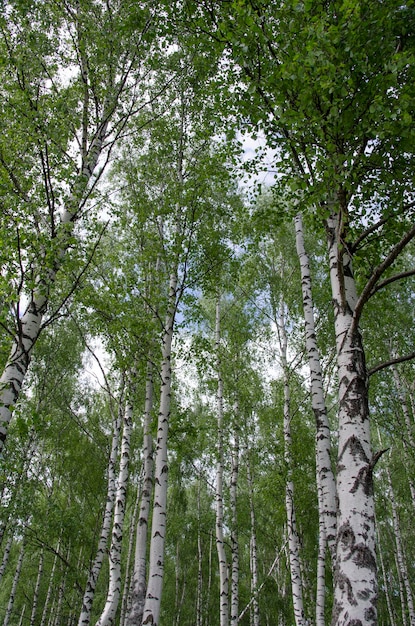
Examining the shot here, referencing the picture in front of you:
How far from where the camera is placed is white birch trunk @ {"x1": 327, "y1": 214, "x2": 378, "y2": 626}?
117 inches

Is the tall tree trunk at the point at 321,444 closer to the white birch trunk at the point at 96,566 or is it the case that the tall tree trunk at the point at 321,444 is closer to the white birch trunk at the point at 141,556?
the white birch trunk at the point at 141,556

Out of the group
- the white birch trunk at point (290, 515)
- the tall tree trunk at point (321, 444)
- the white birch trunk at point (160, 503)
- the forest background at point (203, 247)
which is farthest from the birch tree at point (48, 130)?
the white birch trunk at point (290, 515)

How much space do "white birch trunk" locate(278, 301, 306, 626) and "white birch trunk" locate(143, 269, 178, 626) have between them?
4.04 metres

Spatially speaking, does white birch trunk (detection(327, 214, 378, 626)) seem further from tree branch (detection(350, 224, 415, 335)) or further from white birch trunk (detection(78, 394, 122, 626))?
white birch trunk (detection(78, 394, 122, 626))

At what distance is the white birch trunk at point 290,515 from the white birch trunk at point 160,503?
404cm

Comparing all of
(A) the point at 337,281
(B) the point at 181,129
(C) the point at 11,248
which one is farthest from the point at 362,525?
(B) the point at 181,129

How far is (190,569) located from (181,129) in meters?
28.1

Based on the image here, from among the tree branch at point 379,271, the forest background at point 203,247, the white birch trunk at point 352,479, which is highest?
the forest background at point 203,247

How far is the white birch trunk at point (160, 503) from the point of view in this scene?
643 centimetres

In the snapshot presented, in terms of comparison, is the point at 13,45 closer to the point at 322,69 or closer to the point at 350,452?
the point at 322,69

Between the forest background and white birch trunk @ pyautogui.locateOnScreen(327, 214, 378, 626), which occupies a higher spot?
the forest background

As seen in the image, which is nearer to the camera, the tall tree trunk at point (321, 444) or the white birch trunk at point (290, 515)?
the tall tree trunk at point (321, 444)

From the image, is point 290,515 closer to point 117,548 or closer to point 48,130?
point 117,548

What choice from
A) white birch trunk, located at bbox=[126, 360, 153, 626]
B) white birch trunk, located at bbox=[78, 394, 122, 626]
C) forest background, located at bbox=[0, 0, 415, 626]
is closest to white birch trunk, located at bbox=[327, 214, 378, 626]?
forest background, located at bbox=[0, 0, 415, 626]
